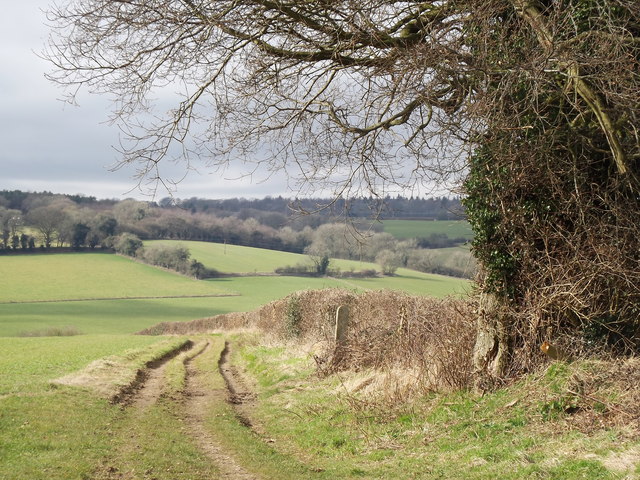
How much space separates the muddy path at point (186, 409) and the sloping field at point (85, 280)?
5176 cm

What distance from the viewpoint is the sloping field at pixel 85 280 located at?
7244cm

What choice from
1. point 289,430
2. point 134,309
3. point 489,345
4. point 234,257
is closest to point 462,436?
point 489,345

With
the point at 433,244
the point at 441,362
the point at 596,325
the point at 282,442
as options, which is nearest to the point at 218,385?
the point at 282,442

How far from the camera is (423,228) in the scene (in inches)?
1458

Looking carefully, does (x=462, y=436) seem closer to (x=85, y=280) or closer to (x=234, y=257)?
(x=85, y=280)

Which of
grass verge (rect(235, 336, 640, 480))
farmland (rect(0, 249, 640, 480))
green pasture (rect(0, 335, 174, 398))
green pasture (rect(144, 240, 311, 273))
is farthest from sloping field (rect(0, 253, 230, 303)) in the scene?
grass verge (rect(235, 336, 640, 480))

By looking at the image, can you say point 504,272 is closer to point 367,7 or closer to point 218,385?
point 367,7

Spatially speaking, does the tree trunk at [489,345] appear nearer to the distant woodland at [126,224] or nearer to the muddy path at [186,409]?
the muddy path at [186,409]

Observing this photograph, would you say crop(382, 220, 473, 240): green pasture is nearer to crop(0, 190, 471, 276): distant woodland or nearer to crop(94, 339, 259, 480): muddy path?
crop(94, 339, 259, 480): muddy path

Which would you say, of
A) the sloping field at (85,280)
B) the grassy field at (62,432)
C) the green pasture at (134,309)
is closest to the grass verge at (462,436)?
the grassy field at (62,432)

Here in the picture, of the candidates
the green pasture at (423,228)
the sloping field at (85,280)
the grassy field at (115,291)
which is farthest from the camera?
the sloping field at (85,280)

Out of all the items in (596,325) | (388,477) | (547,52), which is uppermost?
(547,52)

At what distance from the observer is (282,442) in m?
Answer: 10.9

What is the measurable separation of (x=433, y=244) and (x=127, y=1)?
33542 millimetres
